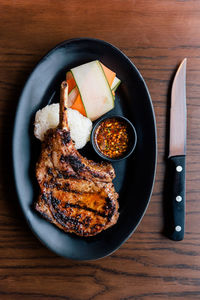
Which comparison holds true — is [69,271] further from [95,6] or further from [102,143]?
[95,6]

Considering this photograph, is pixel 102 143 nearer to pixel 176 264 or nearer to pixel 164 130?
pixel 164 130

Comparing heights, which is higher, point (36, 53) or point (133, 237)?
point (36, 53)

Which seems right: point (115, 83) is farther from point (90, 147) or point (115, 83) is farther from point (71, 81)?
point (90, 147)

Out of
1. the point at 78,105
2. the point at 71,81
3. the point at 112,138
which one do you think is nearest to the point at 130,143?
the point at 112,138

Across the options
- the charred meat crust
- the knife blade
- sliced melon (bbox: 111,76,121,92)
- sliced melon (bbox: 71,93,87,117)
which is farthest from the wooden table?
sliced melon (bbox: 71,93,87,117)

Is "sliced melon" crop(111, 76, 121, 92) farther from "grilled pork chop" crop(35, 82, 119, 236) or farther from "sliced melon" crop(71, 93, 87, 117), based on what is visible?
"grilled pork chop" crop(35, 82, 119, 236)

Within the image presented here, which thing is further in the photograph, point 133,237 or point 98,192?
point 133,237

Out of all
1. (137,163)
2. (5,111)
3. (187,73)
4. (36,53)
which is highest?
(36,53)

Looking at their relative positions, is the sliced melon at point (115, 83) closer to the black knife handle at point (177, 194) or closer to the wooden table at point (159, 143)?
the wooden table at point (159, 143)

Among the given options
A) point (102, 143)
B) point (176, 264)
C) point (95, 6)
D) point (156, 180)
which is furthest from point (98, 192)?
point (95, 6)
